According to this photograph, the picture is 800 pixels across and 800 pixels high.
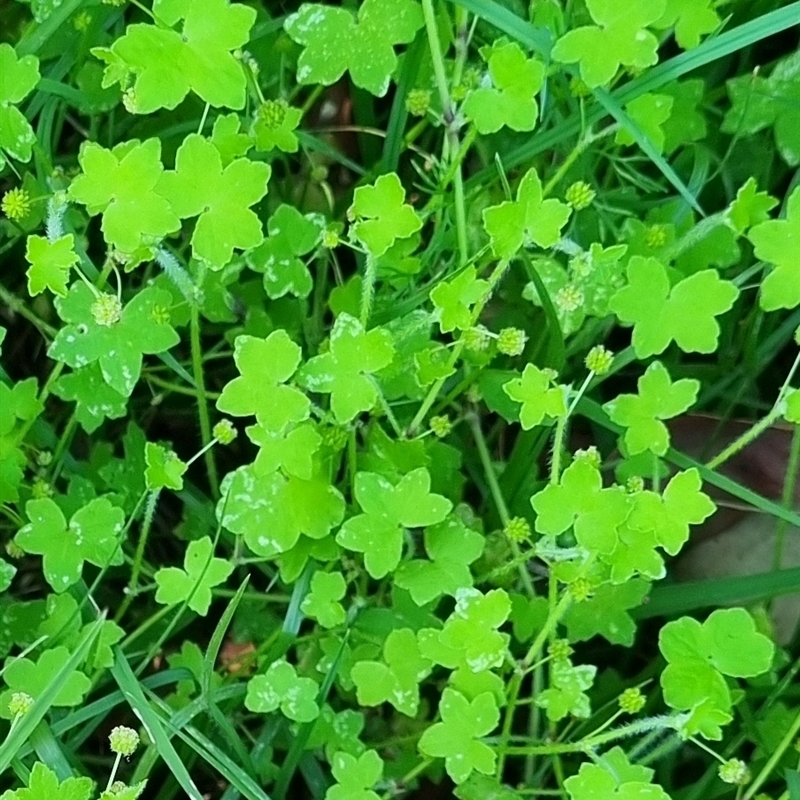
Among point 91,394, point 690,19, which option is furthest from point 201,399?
point 690,19

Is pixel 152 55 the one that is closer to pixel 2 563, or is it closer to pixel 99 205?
pixel 99 205

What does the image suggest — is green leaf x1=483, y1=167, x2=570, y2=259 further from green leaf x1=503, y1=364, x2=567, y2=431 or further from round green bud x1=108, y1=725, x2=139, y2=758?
round green bud x1=108, y1=725, x2=139, y2=758

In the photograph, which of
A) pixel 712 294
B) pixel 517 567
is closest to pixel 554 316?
pixel 712 294

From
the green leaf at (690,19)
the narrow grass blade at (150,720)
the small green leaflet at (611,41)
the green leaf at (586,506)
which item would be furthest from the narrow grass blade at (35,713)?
the green leaf at (690,19)

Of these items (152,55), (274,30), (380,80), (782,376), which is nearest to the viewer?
(152,55)

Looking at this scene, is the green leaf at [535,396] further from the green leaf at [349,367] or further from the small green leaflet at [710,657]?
the small green leaflet at [710,657]

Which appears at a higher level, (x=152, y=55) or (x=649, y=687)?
(x=152, y=55)

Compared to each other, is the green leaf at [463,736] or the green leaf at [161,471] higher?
the green leaf at [161,471]

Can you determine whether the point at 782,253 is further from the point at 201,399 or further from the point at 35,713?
the point at 35,713
